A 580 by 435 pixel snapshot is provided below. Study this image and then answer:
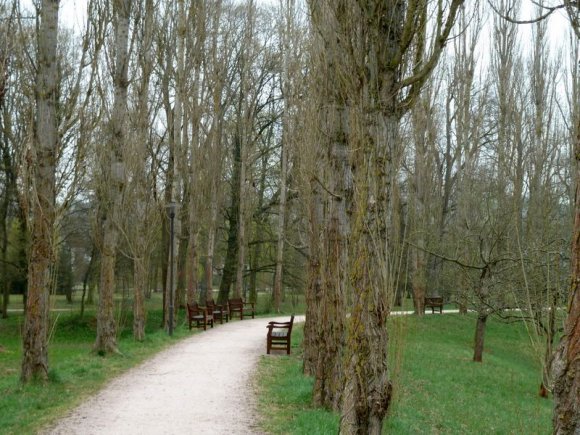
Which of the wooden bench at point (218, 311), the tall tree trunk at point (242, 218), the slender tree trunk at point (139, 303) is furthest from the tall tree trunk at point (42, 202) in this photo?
the tall tree trunk at point (242, 218)

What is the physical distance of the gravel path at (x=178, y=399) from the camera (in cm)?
753

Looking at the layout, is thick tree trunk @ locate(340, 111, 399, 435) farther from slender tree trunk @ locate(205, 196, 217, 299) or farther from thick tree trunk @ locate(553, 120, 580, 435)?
slender tree trunk @ locate(205, 196, 217, 299)

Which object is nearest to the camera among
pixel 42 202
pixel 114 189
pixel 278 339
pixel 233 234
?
pixel 42 202

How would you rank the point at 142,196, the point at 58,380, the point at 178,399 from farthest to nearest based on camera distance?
the point at 142,196, the point at 58,380, the point at 178,399

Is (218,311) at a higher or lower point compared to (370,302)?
lower

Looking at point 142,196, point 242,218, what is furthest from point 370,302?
point 242,218

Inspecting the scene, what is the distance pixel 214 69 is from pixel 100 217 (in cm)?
1153

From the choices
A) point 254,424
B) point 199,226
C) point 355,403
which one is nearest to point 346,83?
point 355,403

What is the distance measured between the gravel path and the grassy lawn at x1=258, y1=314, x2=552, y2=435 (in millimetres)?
393

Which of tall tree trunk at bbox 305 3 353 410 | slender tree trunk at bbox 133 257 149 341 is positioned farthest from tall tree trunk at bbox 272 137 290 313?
tall tree trunk at bbox 305 3 353 410

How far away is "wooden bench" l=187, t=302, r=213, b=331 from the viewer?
20.0 metres

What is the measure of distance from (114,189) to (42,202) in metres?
4.38

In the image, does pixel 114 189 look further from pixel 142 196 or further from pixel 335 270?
pixel 335 270

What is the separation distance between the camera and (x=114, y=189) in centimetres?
1421
